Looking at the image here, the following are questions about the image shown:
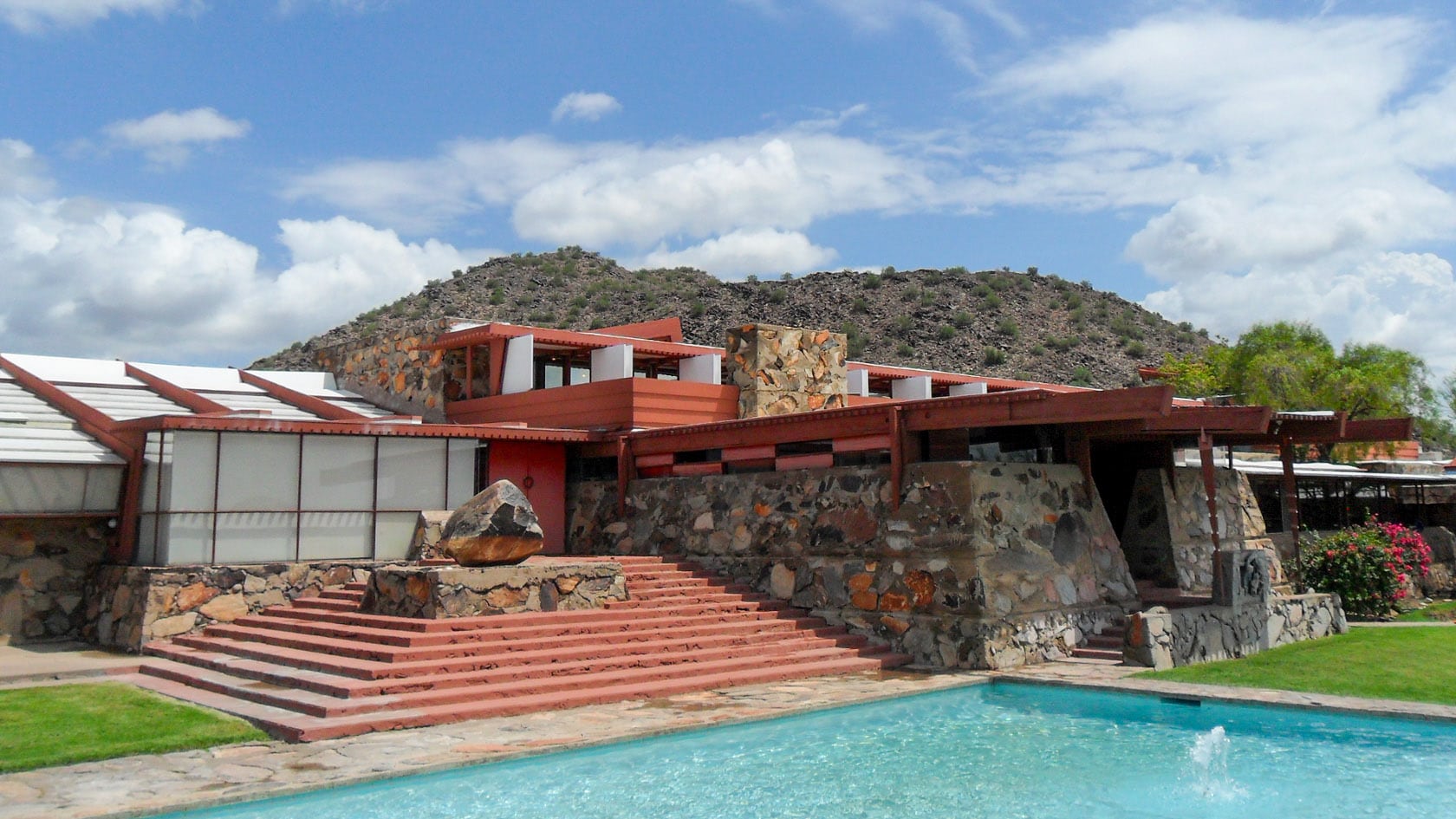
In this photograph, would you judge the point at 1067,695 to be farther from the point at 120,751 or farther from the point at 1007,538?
the point at 120,751

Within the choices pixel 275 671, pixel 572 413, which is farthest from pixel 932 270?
pixel 275 671

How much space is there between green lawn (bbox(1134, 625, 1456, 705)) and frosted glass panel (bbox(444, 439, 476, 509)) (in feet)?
37.3

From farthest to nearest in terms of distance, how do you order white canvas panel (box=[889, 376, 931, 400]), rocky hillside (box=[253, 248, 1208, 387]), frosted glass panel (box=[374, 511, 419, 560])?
rocky hillside (box=[253, 248, 1208, 387]), white canvas panel (box=[889, 376, 931, 400]), frosted glass panel (box=[374, 511, 419, 560])

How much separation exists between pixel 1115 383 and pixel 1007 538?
131 ft

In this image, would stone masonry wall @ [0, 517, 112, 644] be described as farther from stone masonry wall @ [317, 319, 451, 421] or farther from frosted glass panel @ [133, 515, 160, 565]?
stone masonry wall @ [317, 319, 451, 421]

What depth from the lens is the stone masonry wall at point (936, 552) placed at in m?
14.9

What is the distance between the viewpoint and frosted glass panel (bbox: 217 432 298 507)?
16484 millimetres

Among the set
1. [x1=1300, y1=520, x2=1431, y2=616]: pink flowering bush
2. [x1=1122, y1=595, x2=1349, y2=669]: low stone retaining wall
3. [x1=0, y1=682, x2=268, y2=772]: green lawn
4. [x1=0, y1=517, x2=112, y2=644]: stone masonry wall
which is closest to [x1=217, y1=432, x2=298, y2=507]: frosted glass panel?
[x1=0, y1=517, x2=112, y2=644]: stone masonry wall

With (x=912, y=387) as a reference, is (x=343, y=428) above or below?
below

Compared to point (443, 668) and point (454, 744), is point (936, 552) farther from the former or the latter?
point (454, 744)

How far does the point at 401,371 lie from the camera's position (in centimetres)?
2548

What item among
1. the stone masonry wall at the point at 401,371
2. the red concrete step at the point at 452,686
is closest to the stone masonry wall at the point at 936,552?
the red concrete step at the point at 452,686

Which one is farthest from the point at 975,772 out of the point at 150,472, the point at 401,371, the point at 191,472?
the point at 401,371

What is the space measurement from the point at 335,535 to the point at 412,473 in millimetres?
1684
